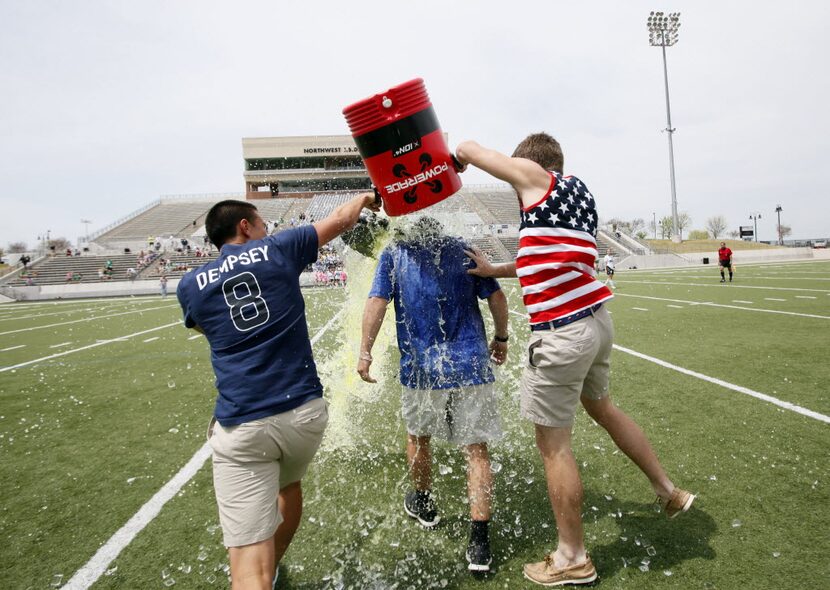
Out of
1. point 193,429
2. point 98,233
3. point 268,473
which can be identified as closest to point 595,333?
point 268,473

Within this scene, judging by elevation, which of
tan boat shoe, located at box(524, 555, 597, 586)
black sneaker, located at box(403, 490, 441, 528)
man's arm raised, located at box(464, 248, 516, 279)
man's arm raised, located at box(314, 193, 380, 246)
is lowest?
tan boat shoe, located at box(524, 555, 597, 586)

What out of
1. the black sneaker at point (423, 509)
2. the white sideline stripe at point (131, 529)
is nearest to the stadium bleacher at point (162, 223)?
the white sideline stripe at point (131, 529)

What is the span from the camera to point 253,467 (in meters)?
2.01

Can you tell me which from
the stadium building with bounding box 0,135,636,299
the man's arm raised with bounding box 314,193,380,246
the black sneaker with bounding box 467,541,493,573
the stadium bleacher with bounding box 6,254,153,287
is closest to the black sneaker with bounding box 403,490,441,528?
the black sneaker with bounding box 467,541,493,573

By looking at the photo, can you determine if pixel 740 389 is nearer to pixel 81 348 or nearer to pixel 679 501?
pixel 679 501

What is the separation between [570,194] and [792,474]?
102 inches

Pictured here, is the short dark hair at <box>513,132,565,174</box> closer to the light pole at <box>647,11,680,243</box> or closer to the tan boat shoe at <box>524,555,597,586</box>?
the tan boat shoe at <box>524,555,597,586</box>

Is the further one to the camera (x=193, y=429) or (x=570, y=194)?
(x=193, y=429)

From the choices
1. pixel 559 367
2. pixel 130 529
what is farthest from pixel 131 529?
pixel 559 367

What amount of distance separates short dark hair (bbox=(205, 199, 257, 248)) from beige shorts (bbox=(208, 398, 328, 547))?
0.83 m

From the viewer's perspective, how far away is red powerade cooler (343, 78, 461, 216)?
89.7 inches

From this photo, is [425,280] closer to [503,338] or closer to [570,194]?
[503,338]

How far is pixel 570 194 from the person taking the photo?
2.39m

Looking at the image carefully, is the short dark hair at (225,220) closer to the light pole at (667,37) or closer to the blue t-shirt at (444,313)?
the blue t-shirt at (444,313)
